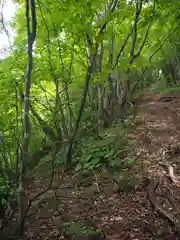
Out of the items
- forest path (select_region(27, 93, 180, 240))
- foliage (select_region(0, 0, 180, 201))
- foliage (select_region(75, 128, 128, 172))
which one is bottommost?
forest path (select_region(27, 93, 180, 240))

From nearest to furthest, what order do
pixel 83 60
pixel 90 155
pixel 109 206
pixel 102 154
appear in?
pixel 109 206, pixel 102 154, pixel 90 155, pixel 83 60

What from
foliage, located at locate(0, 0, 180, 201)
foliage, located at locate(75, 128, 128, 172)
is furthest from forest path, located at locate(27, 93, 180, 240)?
foliage, located at locate(0, 0, 180, 201)

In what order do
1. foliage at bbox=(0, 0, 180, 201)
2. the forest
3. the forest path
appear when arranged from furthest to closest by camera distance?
foliage at bbox=(0, 0, 180, 201) → the forest → the forest path

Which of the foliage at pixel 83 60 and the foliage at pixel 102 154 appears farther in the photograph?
the foliage at pixel 102 154

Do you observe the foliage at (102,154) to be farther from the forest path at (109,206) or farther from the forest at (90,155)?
the forest path at (109,206)

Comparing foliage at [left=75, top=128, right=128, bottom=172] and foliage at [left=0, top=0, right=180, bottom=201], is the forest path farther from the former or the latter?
foliage at [left=0, top=0, right=180, bottom=201]

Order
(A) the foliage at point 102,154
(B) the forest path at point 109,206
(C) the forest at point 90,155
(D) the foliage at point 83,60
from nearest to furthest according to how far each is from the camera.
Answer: (B) the forest path at point 109,206 < (C) the forest at point 90,155 < (D) the foliage at point 83,60 < (A) the foliage at point 102,154

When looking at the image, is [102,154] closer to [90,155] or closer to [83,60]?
[90,155]

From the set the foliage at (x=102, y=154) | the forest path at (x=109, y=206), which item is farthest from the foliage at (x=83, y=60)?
the forest path at (x=109, y=206)

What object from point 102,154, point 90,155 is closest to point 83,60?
point 90,155

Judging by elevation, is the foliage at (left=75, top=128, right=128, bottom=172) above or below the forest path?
above

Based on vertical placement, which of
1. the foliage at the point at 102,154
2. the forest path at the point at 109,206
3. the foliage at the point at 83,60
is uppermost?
the foliage at the point at 83,60

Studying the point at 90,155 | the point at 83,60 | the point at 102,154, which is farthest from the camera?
the point at 83,60

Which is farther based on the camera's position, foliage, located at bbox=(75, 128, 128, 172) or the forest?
foliage, located at bbox=(75, 128, 128, 172)
